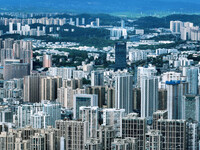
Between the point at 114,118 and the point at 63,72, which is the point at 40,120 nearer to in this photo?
the point at 114,118

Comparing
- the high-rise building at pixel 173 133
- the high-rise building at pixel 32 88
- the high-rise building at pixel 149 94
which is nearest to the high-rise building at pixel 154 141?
the high-rise building at pixel 173 133

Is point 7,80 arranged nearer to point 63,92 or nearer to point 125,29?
point 63,92

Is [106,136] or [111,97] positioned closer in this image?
[106,136]

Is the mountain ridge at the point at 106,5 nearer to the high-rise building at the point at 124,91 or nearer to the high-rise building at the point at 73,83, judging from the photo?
the high-rise building at the point at 73,83

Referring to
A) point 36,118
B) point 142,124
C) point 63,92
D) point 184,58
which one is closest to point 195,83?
point 63,92

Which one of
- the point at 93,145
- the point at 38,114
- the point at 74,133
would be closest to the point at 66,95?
the point at 38,114
